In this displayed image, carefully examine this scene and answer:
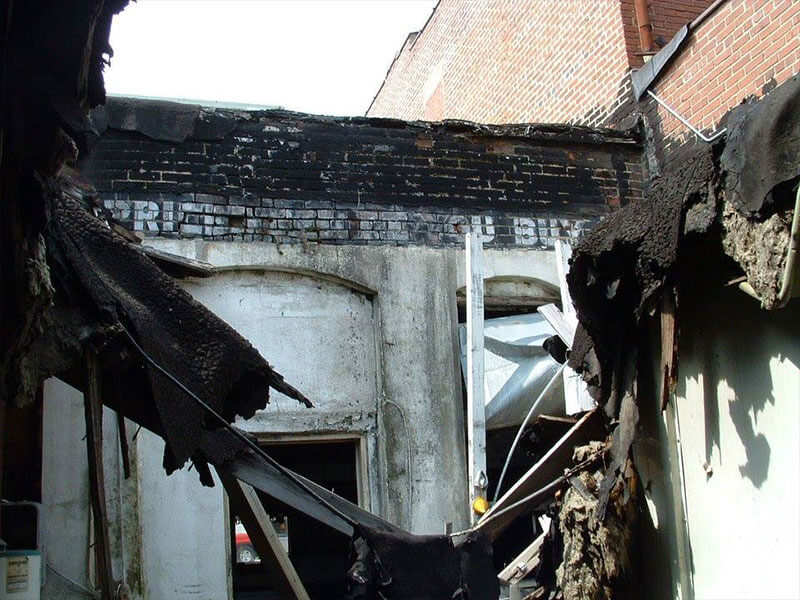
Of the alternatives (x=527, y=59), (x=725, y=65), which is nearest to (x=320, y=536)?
(x=527, y=59)

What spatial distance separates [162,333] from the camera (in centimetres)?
408

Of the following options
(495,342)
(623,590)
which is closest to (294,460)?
(495,342)

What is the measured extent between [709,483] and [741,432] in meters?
0.36

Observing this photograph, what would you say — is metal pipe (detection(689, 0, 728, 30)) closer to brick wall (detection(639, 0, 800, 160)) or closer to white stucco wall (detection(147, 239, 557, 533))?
brick wall (detection(639, 0, 800, 160))

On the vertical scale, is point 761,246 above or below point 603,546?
above

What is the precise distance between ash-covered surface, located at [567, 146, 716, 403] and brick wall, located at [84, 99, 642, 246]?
379cm

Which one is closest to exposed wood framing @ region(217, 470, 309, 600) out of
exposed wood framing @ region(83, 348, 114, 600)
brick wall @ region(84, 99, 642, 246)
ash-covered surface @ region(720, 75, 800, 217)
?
exposed wood framing @ region(83, 348, 114, 600)

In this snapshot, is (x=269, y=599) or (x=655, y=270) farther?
(x=269, y=599)

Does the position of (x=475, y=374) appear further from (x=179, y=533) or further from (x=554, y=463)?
(x=179, y=533)

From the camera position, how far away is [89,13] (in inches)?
119

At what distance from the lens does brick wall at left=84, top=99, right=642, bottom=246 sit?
26.5ft

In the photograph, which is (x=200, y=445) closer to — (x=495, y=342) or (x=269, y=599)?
(x=495, y=342)

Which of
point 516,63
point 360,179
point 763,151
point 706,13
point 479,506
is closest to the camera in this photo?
point 763,151

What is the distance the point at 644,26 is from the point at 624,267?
261 inches
